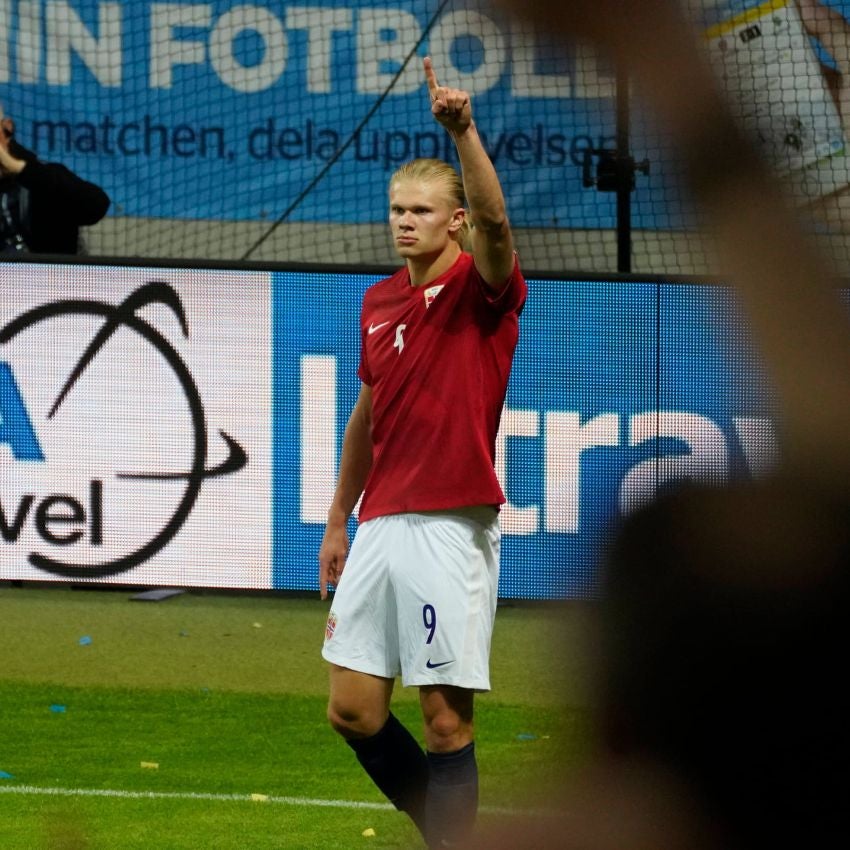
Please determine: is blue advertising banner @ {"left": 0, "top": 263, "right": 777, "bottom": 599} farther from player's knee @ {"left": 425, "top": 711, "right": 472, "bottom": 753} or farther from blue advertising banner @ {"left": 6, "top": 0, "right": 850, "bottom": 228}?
player's knee @ {"left": 425, "top": 711, "right": 472, "bottom": 753}

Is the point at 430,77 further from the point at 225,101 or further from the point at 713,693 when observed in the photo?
the point at 225,101

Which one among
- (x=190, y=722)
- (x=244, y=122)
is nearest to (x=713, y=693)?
(x=190, y=722)

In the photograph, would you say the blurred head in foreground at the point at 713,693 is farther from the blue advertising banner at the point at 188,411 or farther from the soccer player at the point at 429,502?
the blue advertising banner at the point at 188,411

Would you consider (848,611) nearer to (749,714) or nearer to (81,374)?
(749,714)

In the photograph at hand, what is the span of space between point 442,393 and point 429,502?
244 millimetres

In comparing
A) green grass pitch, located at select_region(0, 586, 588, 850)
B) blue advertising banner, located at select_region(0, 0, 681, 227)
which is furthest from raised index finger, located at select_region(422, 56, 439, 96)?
blue advertising banner, located at select_region(0, 0, 681, 227)

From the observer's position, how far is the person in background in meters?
7.86

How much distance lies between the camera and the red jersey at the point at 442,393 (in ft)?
11.7

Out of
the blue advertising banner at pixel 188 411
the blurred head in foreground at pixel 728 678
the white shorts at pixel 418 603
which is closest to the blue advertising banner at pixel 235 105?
the blue advertising banner at pixel 188 411

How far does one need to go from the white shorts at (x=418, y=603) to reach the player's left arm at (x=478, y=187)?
0.58 m

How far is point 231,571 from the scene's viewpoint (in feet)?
23.7

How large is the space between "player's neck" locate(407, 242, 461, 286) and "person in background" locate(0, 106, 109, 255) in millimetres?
4608

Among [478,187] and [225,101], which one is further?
[225,101]

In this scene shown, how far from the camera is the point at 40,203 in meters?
7.89
